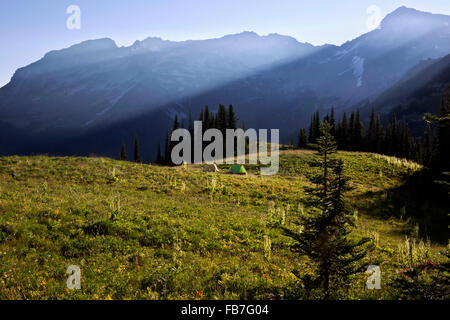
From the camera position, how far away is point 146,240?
10.1 metres

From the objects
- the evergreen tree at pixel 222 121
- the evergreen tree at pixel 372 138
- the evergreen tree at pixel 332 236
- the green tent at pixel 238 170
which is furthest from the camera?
Answer: the evergreen tree at pixel 372 138

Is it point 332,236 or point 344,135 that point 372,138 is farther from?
point 332,236

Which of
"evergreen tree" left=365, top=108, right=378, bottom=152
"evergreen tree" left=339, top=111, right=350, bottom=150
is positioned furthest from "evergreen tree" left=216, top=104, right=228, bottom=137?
"evergreen tree" left=365, top=108, right=378, bottom=152

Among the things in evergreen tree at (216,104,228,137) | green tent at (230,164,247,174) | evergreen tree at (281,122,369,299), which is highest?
evergreen tree at (216,104,228,137)

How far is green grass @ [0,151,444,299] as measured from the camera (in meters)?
6.72

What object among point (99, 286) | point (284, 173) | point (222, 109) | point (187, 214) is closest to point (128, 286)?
point (99, 286)

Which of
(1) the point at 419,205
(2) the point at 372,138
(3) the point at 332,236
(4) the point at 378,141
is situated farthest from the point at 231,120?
(3) the point at 332,236

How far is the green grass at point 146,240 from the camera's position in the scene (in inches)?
265

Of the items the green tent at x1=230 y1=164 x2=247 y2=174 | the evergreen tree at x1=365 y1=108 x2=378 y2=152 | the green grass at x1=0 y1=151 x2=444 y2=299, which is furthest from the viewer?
the evergreen tree at x1=365 y1=108 x2=378 y2=152

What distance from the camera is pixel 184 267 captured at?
812 centimetres

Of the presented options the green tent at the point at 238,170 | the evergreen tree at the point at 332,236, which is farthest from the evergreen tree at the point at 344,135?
the evergreen tree at the point at 332,236

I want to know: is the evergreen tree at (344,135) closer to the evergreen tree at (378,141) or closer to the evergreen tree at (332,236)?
the evergreen tree at (378,141)

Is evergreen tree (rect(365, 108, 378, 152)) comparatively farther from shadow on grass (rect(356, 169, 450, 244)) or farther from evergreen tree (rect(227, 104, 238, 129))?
shadow on grass (rect(356, 169, 450, 244))
